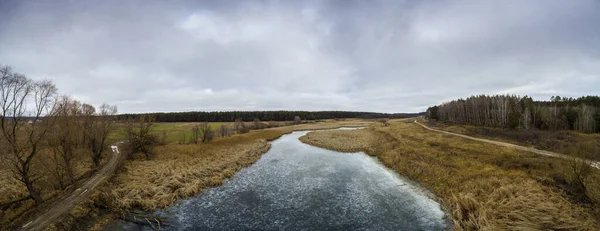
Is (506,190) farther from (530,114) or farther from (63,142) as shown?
(530,114)

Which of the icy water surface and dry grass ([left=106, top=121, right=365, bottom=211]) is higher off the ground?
dry grass ([left=106, top=121, right=365, bottom=211])

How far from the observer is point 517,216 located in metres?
12.8

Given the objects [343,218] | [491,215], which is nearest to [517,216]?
[491,215]

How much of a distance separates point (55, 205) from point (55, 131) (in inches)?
318

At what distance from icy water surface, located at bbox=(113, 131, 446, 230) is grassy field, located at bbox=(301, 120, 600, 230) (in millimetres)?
1871

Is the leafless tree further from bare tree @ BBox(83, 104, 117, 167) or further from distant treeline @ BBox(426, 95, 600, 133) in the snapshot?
bare tree @ BBox(83, 104, 117, 167)

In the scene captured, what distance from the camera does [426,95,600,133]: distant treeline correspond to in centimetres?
4969

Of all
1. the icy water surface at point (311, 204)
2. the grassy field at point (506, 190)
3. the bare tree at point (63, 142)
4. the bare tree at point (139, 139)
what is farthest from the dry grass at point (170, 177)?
the grassy field at point (506, 190)

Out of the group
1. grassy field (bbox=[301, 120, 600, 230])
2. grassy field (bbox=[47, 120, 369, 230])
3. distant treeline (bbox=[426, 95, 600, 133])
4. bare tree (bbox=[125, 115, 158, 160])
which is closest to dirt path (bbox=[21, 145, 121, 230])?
grassy field (bbox=[47, 120, 369, 230])

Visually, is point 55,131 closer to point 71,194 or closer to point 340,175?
point 71,194

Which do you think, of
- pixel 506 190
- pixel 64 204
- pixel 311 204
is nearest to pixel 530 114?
pixel 506 190

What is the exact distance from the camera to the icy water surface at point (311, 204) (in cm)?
1425

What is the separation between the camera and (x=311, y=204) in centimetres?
1734

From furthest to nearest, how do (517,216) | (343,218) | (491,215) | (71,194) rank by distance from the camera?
(71,194), (343,218), (491,215), (517,216)
